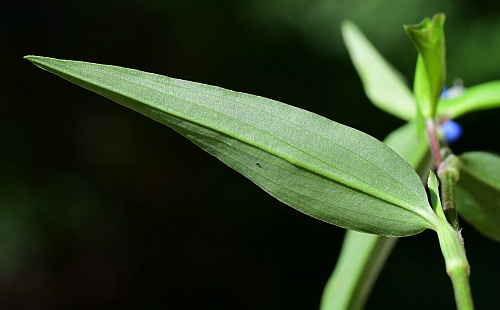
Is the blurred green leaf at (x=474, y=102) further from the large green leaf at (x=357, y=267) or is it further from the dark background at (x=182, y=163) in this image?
the dark background at (x=182, y=163)

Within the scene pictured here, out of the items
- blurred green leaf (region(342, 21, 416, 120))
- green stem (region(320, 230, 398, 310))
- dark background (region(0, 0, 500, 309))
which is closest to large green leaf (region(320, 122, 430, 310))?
green stem (region(320, 230, 398, 310))

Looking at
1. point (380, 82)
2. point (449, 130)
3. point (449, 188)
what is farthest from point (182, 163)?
point (449, 188)

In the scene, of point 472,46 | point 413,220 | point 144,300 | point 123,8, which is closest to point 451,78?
point 472,46

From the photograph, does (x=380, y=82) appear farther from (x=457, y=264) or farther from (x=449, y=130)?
(x=457, y=264)

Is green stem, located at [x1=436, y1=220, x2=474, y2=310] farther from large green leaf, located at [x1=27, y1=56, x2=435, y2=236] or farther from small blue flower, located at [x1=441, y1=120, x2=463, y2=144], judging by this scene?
small blue flower, located at [x1=441, y1=120, x2=463, y2=144]

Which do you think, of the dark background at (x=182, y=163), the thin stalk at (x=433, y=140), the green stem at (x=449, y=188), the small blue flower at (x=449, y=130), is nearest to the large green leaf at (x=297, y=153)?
the green stem at (x=449, y=188)
